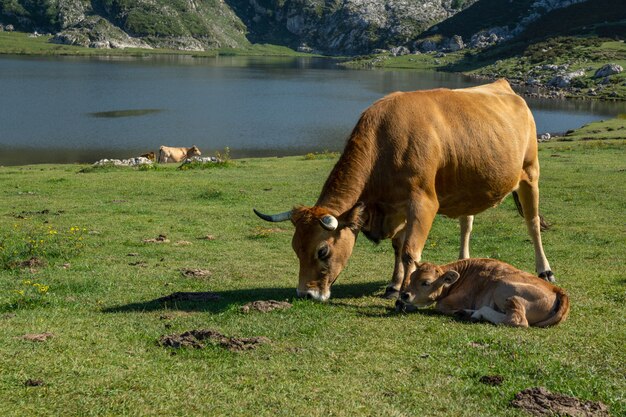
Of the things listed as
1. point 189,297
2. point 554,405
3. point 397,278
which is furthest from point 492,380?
point 189,297

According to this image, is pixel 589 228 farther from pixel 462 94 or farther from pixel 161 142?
pixel 161 142

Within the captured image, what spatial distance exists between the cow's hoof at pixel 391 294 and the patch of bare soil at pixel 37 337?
A: 518 centimetres

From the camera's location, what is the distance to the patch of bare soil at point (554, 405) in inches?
243

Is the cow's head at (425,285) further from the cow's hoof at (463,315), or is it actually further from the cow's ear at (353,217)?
the cow's ear at (353,217)

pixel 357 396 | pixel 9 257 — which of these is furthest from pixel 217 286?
pixel 357 396

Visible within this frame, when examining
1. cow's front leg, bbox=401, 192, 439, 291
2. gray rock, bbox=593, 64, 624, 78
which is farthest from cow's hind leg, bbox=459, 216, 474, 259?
gray rock, bbox=593, 64, 624, 78

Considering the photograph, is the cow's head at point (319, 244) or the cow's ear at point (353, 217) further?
the cow's ear at point (353, 217)

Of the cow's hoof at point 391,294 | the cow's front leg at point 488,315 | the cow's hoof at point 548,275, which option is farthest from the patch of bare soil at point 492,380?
the cow's hoof at point 548,275

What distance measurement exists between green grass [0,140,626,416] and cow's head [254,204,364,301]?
1.10ft

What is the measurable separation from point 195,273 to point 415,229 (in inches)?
188

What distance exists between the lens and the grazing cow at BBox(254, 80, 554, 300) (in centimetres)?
1005

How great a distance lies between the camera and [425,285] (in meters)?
9.98

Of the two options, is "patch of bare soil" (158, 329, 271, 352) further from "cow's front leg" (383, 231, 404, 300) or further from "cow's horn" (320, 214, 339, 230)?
"cow's front leg" (383, 231, 404, 300)

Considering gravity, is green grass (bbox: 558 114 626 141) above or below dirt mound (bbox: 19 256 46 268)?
below
